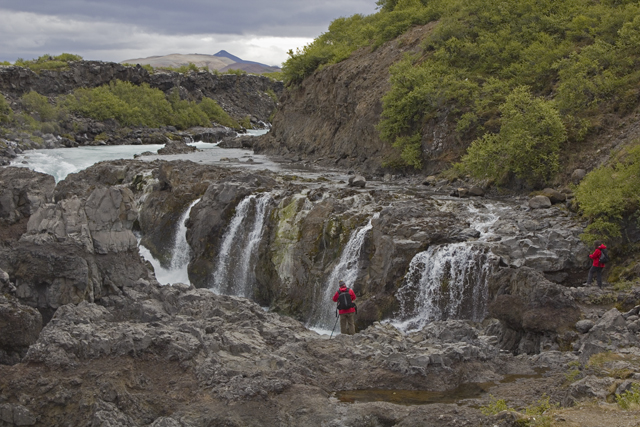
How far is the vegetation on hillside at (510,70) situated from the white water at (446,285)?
8759mm

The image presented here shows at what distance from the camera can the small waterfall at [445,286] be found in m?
18.8

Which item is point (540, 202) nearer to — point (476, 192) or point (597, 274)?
point (476, 192)

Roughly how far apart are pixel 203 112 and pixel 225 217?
73925 mm

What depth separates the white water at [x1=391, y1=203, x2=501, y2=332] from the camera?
18797 millimetres

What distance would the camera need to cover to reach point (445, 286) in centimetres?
1931

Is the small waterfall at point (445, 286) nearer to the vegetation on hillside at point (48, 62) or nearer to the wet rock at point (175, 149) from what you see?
the wet rock at point (175, 149)

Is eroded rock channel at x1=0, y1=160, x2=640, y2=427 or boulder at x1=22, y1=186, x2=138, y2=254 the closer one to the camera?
eroded rock channel at x1=0, y1=160, x2=640, y2=427

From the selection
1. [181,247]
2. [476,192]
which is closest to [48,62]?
[181,247]

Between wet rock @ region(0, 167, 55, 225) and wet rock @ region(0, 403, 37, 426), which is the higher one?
wet rock @ region(0, 167, 55, 225)

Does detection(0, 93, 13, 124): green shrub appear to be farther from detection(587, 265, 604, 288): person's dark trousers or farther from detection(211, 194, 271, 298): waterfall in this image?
detection(587, 265, 604, 288): person's dark trousers

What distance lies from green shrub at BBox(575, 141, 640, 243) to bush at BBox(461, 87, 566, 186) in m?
5.64

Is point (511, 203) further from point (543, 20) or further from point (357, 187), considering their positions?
point (543, 20)

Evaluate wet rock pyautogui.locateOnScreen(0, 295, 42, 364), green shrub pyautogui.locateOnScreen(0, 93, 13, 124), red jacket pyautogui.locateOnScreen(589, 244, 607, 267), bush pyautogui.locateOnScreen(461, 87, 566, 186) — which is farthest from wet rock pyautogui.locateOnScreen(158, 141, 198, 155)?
red jacket pyautogui.locateOnScreen(589, 244, 607, 267)

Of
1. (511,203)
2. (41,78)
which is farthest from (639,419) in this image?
(41,78)
